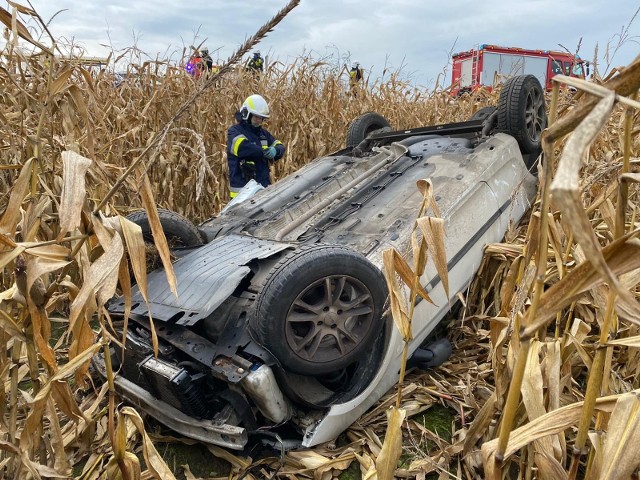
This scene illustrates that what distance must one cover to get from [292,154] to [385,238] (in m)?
3.43

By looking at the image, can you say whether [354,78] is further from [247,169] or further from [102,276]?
[102,276]

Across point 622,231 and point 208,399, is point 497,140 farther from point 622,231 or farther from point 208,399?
point 622,231

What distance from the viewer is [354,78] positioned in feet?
22.9

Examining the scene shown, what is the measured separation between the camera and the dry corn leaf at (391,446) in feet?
4.85

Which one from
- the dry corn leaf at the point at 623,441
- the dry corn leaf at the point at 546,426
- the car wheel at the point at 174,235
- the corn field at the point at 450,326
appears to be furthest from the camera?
the car wheel at the point at 174,235

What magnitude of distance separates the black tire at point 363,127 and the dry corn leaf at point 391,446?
12.4 feet

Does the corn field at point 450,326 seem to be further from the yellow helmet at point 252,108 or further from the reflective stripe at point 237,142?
the yellow helmet at point 252,108

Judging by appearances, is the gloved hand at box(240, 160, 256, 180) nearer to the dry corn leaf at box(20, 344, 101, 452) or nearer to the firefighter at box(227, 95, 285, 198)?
the firefighter at box(227, 95, 285, 198)

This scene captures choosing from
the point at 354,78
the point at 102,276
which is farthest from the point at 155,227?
the point at 354,78

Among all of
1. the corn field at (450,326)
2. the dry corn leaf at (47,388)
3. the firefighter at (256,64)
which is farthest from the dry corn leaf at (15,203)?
the firefighter at (256,64)

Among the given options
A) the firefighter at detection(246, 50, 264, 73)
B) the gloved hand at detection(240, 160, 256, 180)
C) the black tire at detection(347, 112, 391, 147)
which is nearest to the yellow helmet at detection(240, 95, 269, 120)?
the gloved hand at detection(240, 160, 256, 180)

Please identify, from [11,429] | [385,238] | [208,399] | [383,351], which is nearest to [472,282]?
[385,238]

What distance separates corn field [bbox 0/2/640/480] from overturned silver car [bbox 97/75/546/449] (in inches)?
8.6

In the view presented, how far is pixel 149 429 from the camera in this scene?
2900 mm
